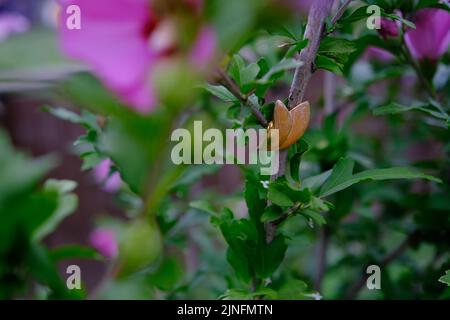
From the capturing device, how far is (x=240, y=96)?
0.51 meters

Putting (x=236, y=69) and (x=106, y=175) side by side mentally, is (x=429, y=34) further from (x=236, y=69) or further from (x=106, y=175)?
(x=106, y=175)

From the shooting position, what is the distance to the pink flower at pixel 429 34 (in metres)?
0.76

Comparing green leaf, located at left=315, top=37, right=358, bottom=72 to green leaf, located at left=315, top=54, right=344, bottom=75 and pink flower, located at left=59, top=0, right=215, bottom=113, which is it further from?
pink flower, located at left=59, top=0, right=215, bottom=113

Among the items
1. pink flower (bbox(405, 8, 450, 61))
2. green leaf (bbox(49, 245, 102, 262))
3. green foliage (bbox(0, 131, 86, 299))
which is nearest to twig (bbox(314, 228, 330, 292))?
pink flower (bbox(405, 8, 450, 61))

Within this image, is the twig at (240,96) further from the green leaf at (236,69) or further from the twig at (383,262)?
the twig at (383,262)

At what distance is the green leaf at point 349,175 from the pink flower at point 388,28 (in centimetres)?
23

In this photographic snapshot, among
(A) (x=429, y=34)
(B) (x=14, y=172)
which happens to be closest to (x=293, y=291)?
(B) (x=14, y=172)

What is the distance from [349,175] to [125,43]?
0.33 m

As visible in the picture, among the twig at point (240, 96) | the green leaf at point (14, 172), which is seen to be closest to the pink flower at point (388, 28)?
the twig at point (240, 96)

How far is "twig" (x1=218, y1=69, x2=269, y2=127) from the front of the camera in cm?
47

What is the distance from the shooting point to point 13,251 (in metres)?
0.43

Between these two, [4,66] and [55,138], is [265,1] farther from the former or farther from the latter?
[55,138]
